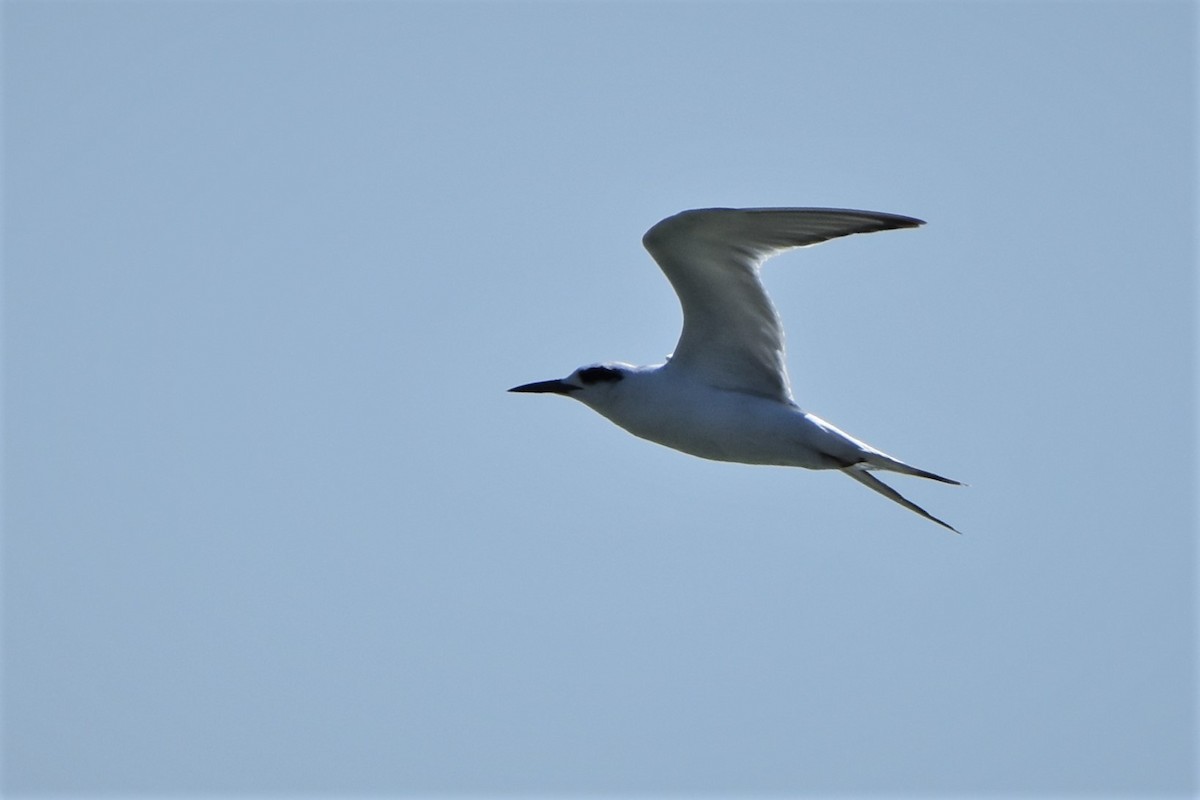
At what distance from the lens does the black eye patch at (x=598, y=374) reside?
9930 mm

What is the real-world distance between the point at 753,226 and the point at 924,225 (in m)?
1.19

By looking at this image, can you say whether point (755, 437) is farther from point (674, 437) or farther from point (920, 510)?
point (920, 510)

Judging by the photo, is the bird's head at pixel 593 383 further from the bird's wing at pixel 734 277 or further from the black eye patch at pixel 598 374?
the bird's wing at pixel 734 277

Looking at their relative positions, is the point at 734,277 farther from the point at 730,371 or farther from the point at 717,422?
the point at 717,422

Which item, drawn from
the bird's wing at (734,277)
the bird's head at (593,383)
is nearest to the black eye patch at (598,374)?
the bird's head at (593,383)

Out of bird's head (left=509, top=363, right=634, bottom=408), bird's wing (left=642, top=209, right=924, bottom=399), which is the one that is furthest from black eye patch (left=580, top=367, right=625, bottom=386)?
bird's wing (left=642, top=209, right=924, bottom=399)

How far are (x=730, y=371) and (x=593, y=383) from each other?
3.20 ft

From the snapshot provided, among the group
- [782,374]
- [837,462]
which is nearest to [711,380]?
[782,374]

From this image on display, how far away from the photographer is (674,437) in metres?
9.57

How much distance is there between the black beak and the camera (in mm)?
10266

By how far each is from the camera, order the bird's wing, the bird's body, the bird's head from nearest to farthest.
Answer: the bird's wing
the bird's body
the bird's head

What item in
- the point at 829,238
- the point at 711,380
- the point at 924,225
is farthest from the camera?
the point at 711,380

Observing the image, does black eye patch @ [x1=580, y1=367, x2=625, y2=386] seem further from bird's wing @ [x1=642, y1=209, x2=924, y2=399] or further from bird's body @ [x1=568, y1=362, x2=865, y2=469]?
bird's wing @ [x1=642, y1=209, x2=924, y2=399]

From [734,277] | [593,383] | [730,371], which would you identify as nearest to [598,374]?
[593,383]
